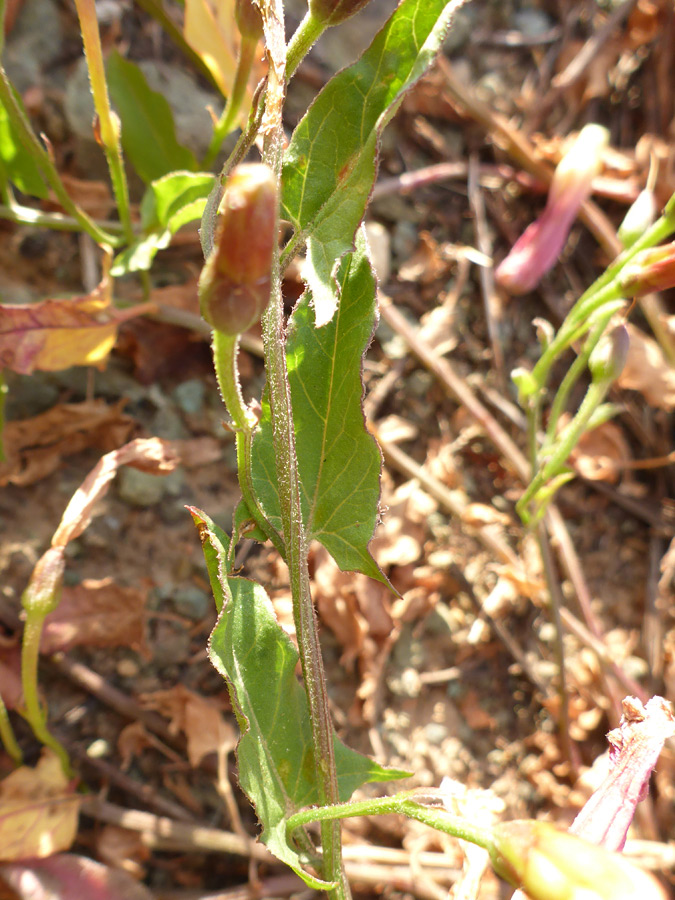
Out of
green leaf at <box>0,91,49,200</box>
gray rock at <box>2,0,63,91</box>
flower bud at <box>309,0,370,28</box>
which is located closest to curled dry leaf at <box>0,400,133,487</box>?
green leaf at <box>0,91,49,200</box>

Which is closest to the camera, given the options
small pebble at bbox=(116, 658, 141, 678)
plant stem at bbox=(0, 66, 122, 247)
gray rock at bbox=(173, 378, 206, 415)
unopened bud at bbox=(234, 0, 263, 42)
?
unopened bud at bbox=(234, 0, 263, 42)

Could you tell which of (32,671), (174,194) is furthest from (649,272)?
(32,671)

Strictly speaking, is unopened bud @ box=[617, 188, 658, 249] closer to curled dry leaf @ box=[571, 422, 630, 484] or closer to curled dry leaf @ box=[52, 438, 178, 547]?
curled dry leaf @ box=[571, 422, 630, 484]

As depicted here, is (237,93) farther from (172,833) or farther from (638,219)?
(172,833)

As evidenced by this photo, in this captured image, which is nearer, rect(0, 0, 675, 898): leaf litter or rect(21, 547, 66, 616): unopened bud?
rect(21, 547, 66, 616): unopened bud

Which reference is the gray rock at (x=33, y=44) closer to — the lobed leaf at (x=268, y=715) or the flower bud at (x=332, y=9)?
the flower bud at (x=332, y=9)

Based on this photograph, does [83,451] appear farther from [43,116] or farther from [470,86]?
[470,86]
